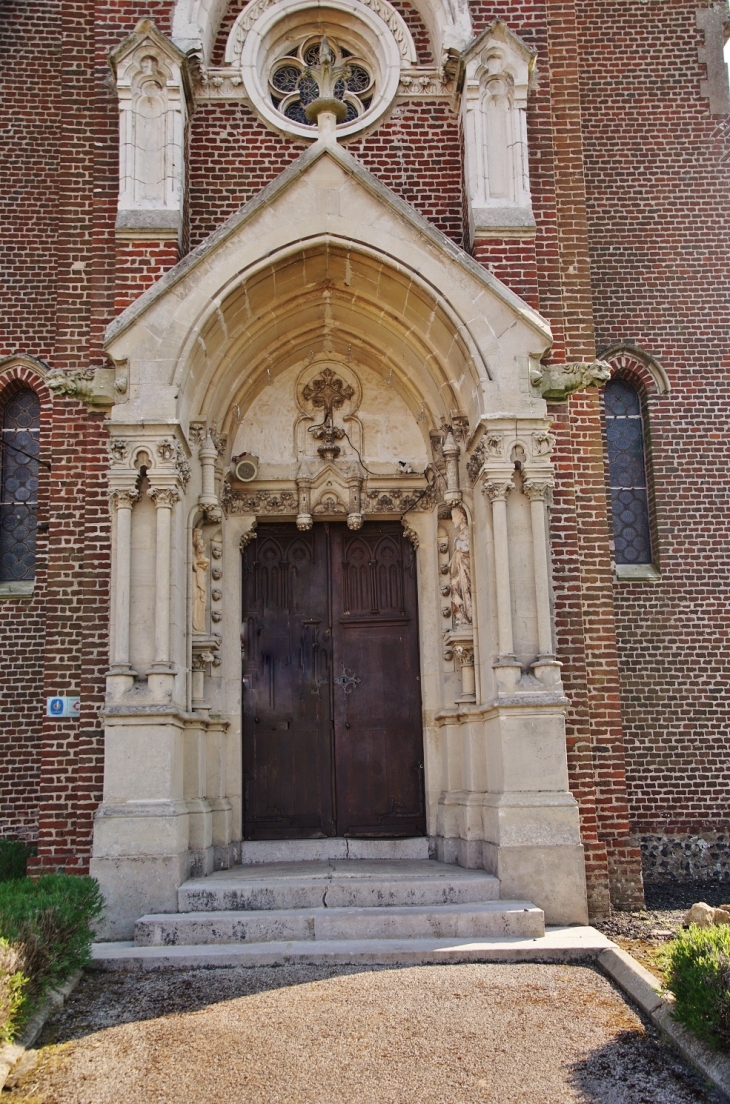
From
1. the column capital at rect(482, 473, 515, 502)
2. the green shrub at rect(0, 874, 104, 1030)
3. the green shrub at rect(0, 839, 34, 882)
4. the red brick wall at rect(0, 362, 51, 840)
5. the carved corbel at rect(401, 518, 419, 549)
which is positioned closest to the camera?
the green shrub at rect(0, 874, 104, 1030)

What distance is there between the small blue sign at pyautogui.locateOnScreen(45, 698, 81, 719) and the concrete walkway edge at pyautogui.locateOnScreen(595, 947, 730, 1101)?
193 inches

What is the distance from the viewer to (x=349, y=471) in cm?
1032

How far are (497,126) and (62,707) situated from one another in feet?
22.3

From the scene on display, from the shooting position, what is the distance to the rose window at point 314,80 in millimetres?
10711

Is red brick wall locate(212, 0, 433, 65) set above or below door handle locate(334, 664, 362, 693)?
above

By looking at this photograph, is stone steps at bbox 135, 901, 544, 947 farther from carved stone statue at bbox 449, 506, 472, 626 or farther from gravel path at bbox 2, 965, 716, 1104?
carved stone statue at bbox 449, 506, 472, 626

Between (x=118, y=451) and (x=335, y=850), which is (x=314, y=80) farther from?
(x=335, y=850)

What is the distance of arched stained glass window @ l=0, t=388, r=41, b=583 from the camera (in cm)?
1177

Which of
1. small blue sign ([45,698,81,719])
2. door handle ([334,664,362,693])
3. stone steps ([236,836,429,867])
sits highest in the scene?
door handle ([334,664,362,693])

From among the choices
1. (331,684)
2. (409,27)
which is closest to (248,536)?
(331,684)

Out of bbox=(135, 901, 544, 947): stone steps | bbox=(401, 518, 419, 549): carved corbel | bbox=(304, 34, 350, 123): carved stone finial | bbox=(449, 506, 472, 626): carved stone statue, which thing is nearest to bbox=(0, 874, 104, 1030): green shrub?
bbox=(135, 901, 544, 947): stone steps

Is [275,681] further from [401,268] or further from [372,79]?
[372,79]

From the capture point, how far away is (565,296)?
10195 mm

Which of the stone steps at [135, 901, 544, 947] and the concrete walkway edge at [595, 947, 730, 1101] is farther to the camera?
the stone steps at [135, 901, 544, 947]
